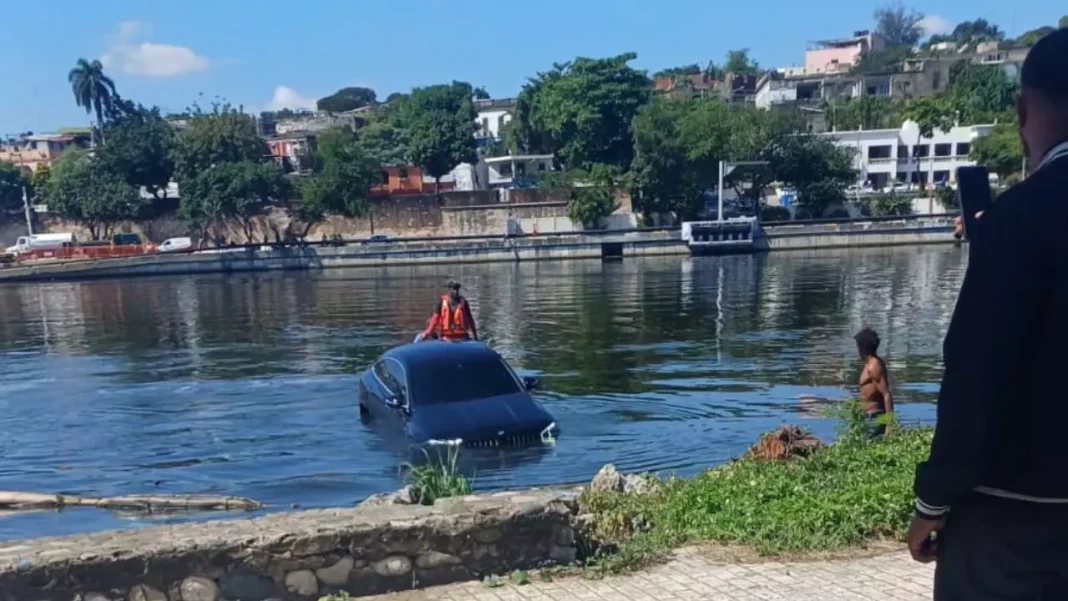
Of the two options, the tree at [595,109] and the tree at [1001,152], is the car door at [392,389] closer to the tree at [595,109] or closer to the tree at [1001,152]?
the tree at [1001,152]

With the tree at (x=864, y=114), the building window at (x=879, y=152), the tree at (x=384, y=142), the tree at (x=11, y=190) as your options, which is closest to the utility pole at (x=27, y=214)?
the tree at (x=11, y=190)

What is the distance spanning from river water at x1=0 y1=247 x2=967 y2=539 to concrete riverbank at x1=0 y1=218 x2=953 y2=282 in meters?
16.0

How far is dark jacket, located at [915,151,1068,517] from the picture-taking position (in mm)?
2432

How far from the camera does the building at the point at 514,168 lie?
90125 millimetres

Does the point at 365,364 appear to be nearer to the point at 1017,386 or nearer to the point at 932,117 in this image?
the point at 1017,386

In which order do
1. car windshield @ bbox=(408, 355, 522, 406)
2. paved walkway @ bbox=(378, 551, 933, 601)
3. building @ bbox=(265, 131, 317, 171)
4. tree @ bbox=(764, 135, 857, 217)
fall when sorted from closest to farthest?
1. paved walkway @ bbox=(378, 551, 933, 601)
2. car windshield @ bbox=(408, 355, 522, 406)
3. tree @ bbox=(764, 135, 857, 217)
4. building @ bbox=(265, 131, 317, 171)

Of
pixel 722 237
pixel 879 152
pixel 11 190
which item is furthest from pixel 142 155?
pixel 879 152

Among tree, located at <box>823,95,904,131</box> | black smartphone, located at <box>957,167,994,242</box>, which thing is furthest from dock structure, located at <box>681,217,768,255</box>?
black smartphone, located at <box>957,167,994,242</box>

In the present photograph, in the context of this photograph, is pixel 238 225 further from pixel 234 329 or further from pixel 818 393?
pixel 818 393

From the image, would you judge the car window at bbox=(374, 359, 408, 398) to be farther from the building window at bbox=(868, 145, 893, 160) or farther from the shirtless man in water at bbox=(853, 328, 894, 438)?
the building window at bbox=(868, 145, 893, 160)

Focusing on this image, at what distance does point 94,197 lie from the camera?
259 feet

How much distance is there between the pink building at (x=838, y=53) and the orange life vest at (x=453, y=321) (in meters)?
137

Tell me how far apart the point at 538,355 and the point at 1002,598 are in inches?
862

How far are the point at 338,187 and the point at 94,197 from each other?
19337 millimetres
